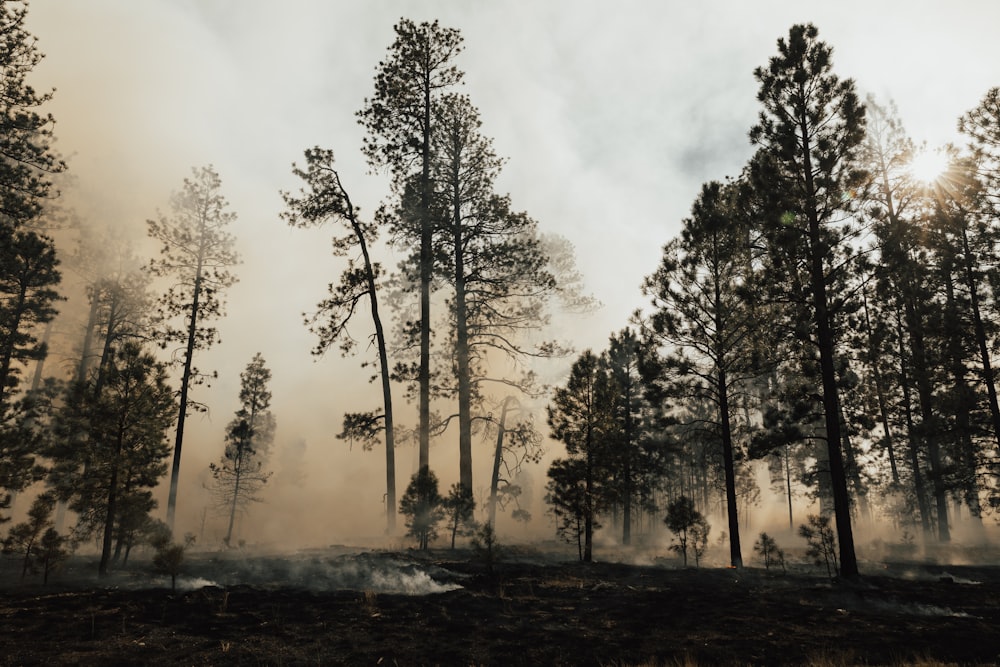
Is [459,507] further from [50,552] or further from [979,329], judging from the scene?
[979,329]

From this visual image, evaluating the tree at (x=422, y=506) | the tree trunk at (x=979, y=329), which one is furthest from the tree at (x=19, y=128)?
the tree trunk at (x=979, y=329)

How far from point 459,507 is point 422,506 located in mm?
1439

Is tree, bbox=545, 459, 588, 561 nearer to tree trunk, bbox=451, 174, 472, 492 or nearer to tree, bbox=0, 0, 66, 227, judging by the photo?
tree trunk, bbox=451, 174, 472, 492

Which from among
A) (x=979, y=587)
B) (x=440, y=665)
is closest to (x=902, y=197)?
(x=979, y=587)

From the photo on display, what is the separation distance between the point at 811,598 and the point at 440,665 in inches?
366

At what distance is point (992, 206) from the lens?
18.1 metres

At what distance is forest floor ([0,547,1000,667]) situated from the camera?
Answer: 8047mm

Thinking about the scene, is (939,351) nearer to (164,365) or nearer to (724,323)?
(724,323)

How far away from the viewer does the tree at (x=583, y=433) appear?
20594 mm

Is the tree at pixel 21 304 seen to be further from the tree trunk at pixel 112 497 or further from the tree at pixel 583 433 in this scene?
→ the tree at pixel 583 433

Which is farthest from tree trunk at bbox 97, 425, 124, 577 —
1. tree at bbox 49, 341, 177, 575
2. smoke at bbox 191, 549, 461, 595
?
smoke at bbox 191, 549, 461, 595

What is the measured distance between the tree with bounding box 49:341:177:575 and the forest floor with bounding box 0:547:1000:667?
85.7 inches

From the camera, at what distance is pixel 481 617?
1082 cm

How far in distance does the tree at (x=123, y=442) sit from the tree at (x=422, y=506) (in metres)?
8.48
